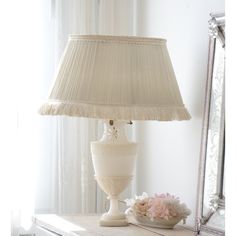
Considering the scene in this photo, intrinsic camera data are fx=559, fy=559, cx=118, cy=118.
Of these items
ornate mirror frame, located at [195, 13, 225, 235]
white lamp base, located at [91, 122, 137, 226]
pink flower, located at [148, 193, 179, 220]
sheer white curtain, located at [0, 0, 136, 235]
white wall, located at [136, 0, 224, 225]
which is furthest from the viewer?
sheer white curtain, located at [0, 0, 136, 235]

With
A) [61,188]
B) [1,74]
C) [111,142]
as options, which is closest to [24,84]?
[1,74]

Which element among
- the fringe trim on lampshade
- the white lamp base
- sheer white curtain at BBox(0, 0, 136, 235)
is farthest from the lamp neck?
sheer white curtain at BBox(0, 0, 136, 235)

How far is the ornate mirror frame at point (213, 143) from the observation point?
1642 mm

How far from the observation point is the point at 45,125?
243cm

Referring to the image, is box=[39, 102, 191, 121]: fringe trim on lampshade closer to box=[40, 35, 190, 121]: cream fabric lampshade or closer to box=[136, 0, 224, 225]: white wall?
box=[40, 35, 190, 121]: cream fabric lampshade

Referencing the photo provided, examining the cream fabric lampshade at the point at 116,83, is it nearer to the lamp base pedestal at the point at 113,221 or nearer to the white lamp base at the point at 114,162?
the white lamp base at the point at 114,162

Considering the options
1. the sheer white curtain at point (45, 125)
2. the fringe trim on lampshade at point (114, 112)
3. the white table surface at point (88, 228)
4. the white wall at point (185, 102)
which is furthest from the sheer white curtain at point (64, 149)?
the fringe trim on lampshade at point (114, 112)

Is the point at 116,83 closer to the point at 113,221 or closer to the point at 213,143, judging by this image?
the point at 213,143

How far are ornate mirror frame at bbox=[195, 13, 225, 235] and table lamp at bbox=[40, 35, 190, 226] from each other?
0.10 meters

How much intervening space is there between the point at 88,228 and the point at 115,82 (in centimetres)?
48

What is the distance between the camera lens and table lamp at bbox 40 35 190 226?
1696mm

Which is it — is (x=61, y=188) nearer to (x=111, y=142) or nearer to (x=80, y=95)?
(x=111, y=142)

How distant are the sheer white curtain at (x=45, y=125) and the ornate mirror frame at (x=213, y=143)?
77cm

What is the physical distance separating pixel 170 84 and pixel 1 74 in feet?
2.72
